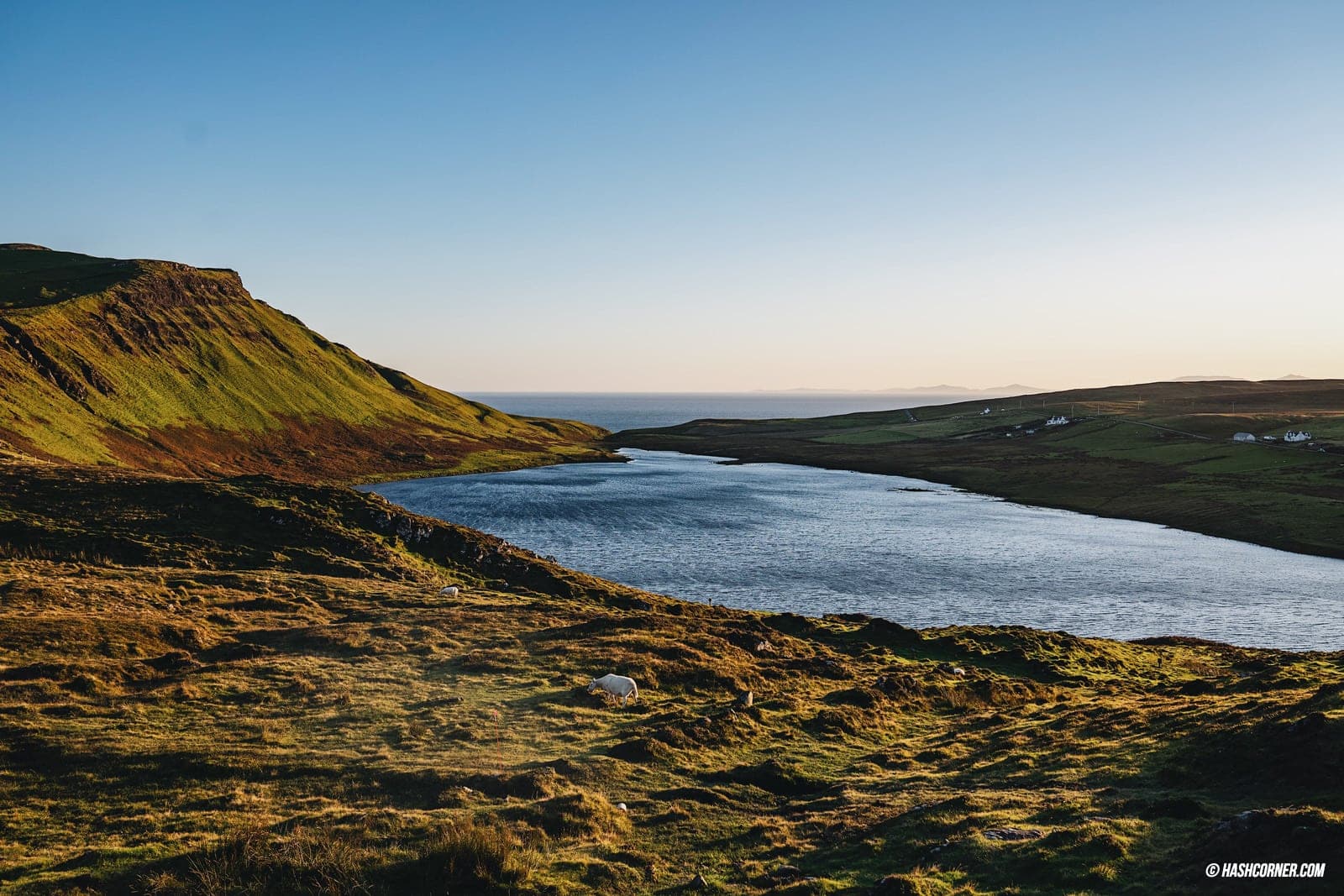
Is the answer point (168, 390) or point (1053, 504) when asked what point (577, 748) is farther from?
point (168, 390)

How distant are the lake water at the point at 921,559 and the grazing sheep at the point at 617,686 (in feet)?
108

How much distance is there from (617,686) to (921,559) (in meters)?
61.1

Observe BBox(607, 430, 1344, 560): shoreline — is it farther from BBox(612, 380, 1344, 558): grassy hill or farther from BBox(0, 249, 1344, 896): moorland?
BBox(0, 249, 1344, 896): moorland

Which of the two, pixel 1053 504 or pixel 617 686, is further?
pixel 1053 504

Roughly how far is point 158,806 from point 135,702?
9101mm

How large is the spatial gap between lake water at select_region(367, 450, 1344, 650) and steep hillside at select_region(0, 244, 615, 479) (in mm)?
28893

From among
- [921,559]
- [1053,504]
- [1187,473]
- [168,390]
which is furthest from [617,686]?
[168,390]

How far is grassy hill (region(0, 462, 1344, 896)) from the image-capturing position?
15883mm

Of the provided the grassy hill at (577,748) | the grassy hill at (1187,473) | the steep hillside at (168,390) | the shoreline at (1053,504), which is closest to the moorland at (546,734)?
the grassy hill at (577,748)

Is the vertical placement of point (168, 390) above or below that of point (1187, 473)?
above

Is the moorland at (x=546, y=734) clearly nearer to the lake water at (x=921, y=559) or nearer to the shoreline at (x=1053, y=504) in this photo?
the lake water at (x=921, y=559)

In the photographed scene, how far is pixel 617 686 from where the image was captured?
31.8 metres

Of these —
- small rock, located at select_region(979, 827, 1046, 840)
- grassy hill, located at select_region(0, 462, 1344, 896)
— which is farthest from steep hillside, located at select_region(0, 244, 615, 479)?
small rock, located at select_region(979, 827, 1046, 840)

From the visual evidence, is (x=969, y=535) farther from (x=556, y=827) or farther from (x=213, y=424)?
(x=213, y=424)
